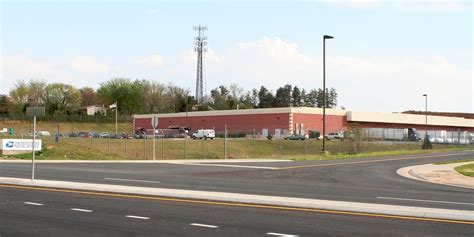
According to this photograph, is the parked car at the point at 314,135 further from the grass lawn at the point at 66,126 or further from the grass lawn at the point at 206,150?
the grass lawn at the point at 66,126

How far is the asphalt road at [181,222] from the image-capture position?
9055 mm

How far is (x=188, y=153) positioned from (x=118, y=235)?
4054 centimetres

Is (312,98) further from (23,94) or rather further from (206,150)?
(206,150)

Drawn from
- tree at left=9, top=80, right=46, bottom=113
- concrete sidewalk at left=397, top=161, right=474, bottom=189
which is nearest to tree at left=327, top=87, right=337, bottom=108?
tree at left=9, top=80, right=46, bottom=113

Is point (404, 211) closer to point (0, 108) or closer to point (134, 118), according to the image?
point (134, 118)

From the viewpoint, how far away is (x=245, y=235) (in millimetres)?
8789

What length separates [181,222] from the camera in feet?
32.8

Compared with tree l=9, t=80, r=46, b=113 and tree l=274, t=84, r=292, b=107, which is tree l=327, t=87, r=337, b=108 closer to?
tree l=274, t=84, r=292, b=107

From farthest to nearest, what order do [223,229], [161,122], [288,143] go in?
[161,122], [288,143], [223,229]

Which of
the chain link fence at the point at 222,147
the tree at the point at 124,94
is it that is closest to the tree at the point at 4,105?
the tree at the point at 124,94

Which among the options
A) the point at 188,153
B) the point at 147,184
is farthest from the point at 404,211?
the point at 188,153

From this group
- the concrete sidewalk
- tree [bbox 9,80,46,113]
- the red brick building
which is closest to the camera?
the concrete sidewalk

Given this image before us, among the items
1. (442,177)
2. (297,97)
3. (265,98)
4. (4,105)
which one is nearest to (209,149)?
(442,177)

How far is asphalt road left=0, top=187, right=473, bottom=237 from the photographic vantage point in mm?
9055
